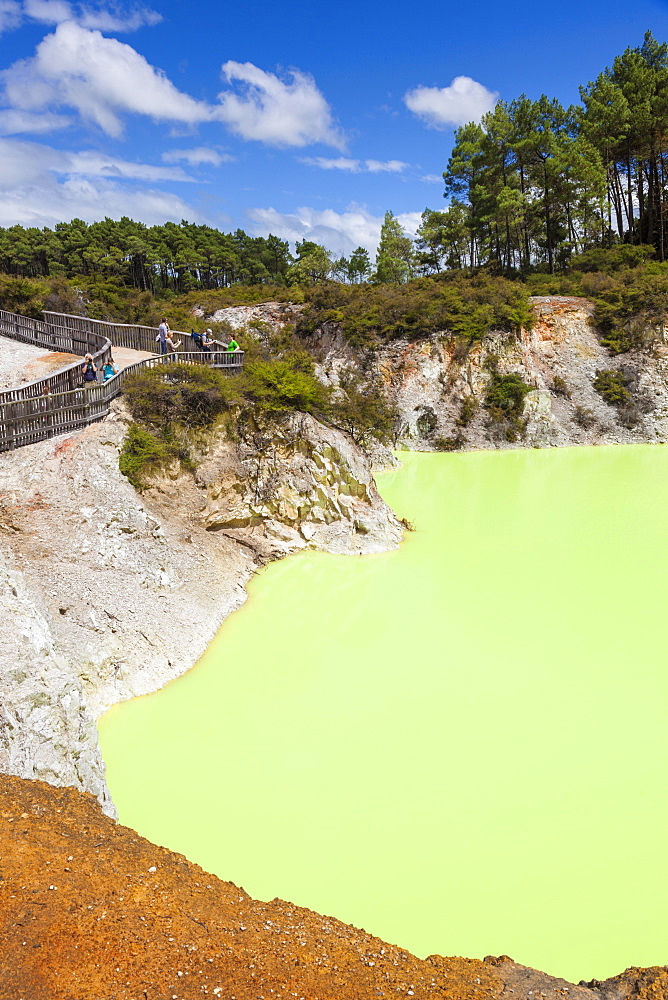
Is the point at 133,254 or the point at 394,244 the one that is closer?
the point at 133,254

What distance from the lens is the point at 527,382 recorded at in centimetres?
3506

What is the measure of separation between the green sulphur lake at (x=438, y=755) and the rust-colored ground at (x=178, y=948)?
134cm

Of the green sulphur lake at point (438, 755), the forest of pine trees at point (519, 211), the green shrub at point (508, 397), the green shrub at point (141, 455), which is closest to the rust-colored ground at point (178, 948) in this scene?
the green sulphur lake at point (438, 755)

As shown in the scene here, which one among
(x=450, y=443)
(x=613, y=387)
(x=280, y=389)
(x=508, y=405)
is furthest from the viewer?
(x=613, y=387)

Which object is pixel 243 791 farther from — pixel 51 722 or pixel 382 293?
pixel 382 293

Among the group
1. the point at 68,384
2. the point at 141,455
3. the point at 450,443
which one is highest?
the point at 68,384

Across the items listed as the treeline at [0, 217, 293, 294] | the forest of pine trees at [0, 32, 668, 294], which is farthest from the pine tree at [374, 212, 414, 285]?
the treeline at [0, 217, 293, 294]

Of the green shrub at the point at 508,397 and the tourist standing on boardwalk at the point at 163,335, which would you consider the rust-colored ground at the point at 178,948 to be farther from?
the green shrub at the point at 508,397

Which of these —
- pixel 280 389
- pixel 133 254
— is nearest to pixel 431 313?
pixel 280 389

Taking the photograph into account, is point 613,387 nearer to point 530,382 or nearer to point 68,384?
point 530,382

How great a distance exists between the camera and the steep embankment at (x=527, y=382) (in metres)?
34.2

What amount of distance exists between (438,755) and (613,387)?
105ft

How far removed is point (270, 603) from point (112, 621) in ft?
13.7

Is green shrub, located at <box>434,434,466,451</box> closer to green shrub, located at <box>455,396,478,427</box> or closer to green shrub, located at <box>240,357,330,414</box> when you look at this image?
green shrub, located at <box>455,396,478,427</box>
